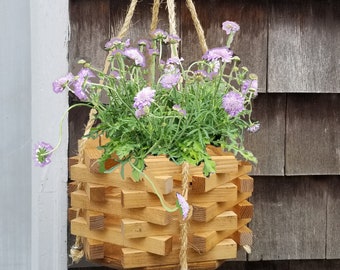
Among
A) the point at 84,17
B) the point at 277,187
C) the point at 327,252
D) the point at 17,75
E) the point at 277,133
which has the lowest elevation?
the point at 327,252

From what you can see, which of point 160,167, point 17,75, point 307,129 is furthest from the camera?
point 307,129

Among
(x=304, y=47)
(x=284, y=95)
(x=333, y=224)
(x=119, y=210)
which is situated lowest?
(x=333, y=224)

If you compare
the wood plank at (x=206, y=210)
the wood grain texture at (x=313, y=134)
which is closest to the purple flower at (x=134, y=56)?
the wood plank at (x=206, y=210)

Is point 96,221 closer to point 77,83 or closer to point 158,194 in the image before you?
point 158,194

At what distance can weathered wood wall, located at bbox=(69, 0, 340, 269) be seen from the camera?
157cm

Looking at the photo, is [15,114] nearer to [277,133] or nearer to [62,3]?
[62,3]

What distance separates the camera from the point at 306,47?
1.61 meters

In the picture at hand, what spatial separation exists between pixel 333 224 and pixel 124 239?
0.69 metres

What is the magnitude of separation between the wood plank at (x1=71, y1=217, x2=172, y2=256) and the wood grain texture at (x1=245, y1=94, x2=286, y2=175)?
50 centimetres

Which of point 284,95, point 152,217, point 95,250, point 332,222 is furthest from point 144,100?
point 332,222

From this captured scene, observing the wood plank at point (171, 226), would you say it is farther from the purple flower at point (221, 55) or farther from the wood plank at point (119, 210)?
Answer: the purple flower at point (221, 55)

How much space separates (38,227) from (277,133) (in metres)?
0.65

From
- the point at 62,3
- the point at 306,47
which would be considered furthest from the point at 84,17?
the point at 306,47

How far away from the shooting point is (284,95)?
5.38 feet
